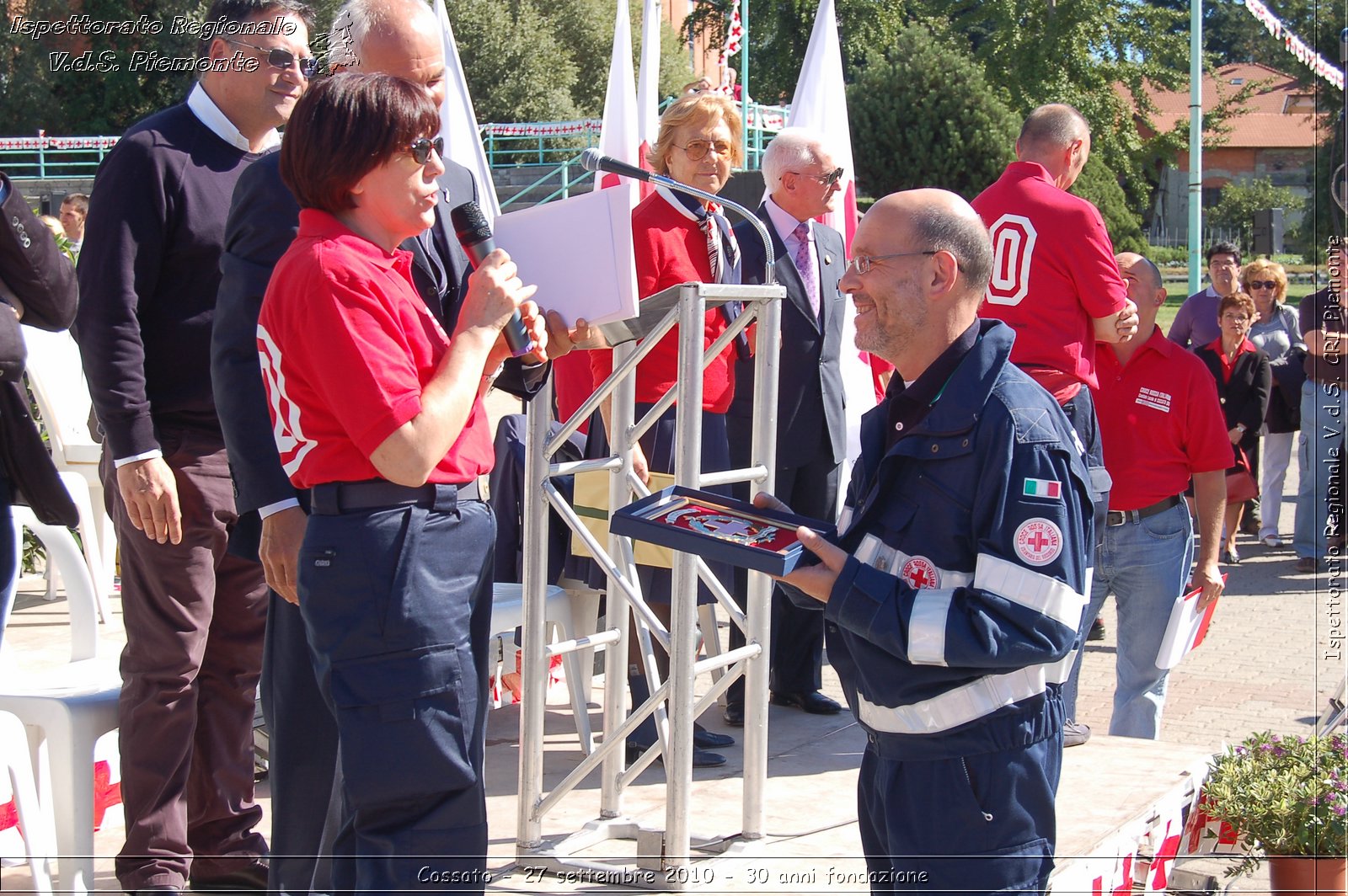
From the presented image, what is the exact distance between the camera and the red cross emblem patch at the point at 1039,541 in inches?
86.0

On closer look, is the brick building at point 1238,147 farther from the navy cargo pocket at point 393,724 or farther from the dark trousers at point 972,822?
the navy cargo pocket at point 393,724

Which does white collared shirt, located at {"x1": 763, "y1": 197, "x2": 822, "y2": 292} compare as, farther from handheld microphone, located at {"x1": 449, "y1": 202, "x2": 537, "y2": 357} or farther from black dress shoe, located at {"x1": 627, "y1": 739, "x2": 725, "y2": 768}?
handheld microphone, located at {"x1": 449, "y1": 202, "x2": 537, "y2": 357}

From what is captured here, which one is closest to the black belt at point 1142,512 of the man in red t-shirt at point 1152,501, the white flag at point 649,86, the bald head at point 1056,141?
the man in red t-shirt at point 1152,501

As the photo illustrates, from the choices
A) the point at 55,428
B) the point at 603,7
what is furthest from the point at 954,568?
the point at 603,7

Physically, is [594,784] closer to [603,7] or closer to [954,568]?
[954,568]

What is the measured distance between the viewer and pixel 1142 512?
16.2ft

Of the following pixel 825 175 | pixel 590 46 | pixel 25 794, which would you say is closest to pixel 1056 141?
pixel 825 175

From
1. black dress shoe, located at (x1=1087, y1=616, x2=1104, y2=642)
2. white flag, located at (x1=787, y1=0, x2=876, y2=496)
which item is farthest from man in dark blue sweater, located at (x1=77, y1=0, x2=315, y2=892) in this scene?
black dress shoe, located at (x1=1087, y1=616, x2=1104, y2=642)

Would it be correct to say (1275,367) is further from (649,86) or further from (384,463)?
(384,463)

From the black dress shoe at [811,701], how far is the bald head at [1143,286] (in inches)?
73.1

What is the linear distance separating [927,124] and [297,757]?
1285 inches

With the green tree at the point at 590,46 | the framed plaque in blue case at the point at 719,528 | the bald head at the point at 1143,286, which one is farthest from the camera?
the green tree at the point at 590,46

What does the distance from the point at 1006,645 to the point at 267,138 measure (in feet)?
7.88

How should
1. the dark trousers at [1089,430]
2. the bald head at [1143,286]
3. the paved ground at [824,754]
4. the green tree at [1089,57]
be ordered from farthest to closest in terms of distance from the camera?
the green tree at [1089,57]
the bald head at [1143,286]
the dark trousers at [1089,430]
the paved ground at [824,754]
